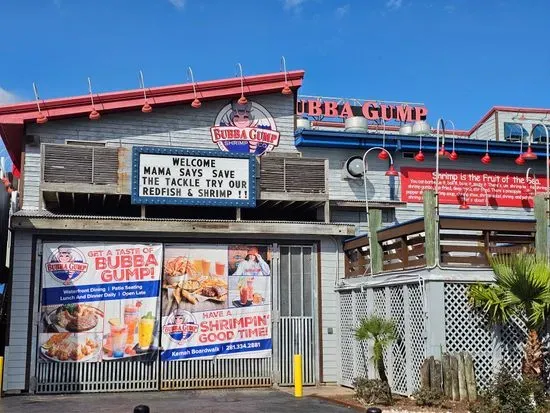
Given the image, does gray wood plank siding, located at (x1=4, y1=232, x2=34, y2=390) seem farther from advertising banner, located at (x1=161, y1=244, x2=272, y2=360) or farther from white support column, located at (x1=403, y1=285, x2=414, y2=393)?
white support column, located at (x1=403, y1=285, x2=414, y2=393)

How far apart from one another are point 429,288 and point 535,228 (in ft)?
9.56

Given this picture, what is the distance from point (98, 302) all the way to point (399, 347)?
7.61 metres

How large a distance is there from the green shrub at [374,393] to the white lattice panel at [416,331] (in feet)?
1.79

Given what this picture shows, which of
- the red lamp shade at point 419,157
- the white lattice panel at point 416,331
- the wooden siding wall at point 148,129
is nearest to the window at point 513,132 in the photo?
the red lamp shade at point 419,157

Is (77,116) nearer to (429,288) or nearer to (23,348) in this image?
(23,348)

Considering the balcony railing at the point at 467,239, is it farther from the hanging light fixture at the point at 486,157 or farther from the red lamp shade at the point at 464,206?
the hanging light fixture at the point at 486,157

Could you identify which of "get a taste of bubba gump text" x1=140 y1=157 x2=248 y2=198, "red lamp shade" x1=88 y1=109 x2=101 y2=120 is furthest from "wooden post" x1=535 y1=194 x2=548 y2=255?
"red lamp shade" x1=88 y1=109 x2=101 y2=120

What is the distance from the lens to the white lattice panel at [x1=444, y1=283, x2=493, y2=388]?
13234 mm

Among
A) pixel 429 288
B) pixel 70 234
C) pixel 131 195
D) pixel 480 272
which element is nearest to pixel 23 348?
pixel 70 234

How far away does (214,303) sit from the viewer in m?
17.4

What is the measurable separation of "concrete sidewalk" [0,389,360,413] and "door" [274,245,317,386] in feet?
3.89

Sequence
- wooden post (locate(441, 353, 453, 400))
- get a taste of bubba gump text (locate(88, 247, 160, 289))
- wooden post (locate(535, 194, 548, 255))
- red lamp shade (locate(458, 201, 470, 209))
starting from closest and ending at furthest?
wooden post (locate(441, 353, 453, 400))
wooden post (locate(535, 194, 548, 255))
get a taste of bubba gump text (locate(88, 247, 160, 289))
red lamp shade (locate(458, 201, 470, 209))

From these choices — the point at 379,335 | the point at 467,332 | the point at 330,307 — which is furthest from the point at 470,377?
the point at 330,307

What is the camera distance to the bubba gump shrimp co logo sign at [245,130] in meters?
19.0
